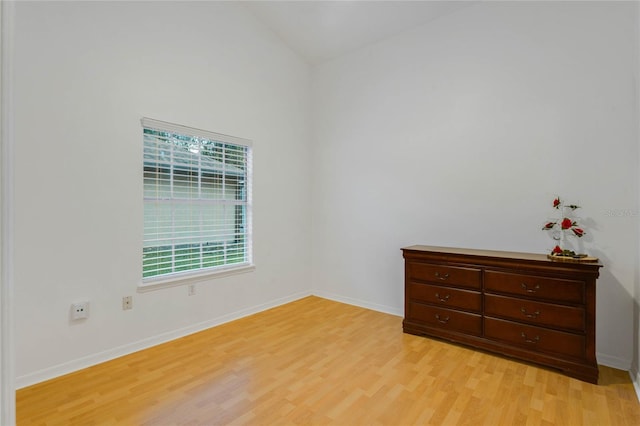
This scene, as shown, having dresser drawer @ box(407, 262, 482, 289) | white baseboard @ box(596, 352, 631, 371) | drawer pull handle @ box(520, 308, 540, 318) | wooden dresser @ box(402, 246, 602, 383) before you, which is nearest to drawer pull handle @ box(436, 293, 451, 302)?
wooden dresser @ box(402, 246, 602, 383)

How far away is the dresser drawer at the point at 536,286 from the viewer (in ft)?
7.70

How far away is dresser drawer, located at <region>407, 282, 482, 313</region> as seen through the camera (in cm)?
280

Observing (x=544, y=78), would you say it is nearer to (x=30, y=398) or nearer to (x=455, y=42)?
(x=455, y=42)

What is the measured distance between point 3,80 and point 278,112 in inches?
140

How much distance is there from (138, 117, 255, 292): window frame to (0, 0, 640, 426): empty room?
2 cm

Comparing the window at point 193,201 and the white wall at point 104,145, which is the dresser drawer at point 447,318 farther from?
the window at point 193,201

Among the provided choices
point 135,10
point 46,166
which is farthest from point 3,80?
point 135,10

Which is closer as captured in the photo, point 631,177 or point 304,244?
point 631,177

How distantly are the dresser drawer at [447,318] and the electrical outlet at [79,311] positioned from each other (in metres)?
2.85

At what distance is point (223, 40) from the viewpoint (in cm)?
350

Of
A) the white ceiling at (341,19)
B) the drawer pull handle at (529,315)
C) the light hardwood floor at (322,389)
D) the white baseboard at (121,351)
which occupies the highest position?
the white ceiling at (341,19)

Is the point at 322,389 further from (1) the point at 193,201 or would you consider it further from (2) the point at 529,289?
(1) the point at 193,201

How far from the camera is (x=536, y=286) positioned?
8.21 ft

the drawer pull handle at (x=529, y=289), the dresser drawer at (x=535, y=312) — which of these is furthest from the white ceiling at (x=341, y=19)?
the dresser drawer at (x=535, y=312)
